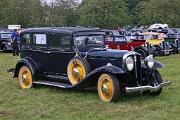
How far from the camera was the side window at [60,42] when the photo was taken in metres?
10.6

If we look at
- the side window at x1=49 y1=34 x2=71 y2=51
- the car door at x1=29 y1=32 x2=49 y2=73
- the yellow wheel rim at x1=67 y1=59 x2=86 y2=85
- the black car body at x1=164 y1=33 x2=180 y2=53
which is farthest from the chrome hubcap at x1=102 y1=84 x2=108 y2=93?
the black car body at x1=164 y1=33 x2=180 y2=53

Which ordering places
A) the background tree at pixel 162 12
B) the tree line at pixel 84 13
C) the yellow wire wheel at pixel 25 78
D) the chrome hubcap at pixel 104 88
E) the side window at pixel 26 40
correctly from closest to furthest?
the chrome hubcap at pixel 104 88, the yellow wire wheel at pixel 25 78, the side window at pixel 26 40, the tree line at pixel 84 13, the background tree at pixel 162 12

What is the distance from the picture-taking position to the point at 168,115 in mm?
7938

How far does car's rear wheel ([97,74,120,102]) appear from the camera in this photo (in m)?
9.12

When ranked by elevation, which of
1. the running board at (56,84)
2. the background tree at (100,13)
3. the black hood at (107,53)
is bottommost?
the running board at (56,84)

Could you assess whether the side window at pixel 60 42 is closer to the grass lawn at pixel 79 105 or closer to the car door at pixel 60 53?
the car door at pixel 60 53

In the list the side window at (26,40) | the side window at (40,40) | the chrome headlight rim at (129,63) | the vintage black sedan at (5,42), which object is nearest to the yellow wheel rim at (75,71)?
the chrome headlight rim at (129,63)

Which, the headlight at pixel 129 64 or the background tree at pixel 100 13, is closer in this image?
the headlight at pixel 129 64

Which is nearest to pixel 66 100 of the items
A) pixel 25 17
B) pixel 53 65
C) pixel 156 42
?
pixel 53 65

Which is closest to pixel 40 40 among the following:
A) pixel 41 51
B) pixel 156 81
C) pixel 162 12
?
pixel 41 51

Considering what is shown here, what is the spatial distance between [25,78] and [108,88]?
298 centimetres

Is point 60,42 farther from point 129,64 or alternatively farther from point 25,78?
point 129,64

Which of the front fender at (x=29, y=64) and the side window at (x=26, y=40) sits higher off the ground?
the side window at (x=26, y=40)

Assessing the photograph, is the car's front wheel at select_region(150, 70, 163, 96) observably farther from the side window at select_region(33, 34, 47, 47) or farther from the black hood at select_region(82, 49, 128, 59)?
the side window at select_region(33, 34, 47, 47)
